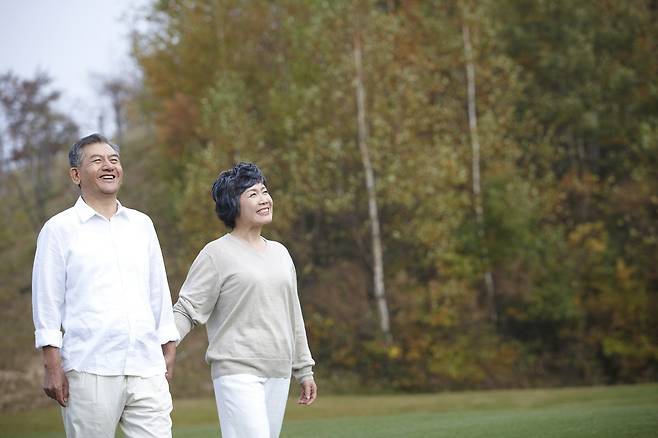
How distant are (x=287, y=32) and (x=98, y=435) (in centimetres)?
2563

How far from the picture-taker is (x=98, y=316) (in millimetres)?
5047

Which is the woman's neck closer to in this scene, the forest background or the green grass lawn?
the green grass lawn

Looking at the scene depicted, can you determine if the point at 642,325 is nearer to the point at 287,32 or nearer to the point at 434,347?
the point at 434,347

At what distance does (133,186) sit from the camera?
4147 centimetres

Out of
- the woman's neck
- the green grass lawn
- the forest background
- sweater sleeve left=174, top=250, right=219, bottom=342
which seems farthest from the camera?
the forest background

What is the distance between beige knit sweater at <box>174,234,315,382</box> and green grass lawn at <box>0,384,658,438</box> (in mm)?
5933

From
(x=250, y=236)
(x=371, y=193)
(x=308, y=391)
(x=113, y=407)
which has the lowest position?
(x=308, y=391)

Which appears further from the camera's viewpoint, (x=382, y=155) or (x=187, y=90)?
(x=187, y=90)

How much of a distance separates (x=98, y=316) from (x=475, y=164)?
74.9ft

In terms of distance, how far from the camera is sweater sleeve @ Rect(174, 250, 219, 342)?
5.66 metres

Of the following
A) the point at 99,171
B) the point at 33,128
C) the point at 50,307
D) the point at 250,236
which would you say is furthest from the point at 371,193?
the point at 33,128

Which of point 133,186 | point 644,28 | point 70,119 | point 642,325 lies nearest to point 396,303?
point 642,325

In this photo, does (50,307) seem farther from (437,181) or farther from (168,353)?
(437,181)

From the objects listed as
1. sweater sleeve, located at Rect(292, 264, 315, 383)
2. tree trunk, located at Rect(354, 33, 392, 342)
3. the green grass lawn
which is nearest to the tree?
tree trunk, located at Rect(354, 33, 392, 342)
